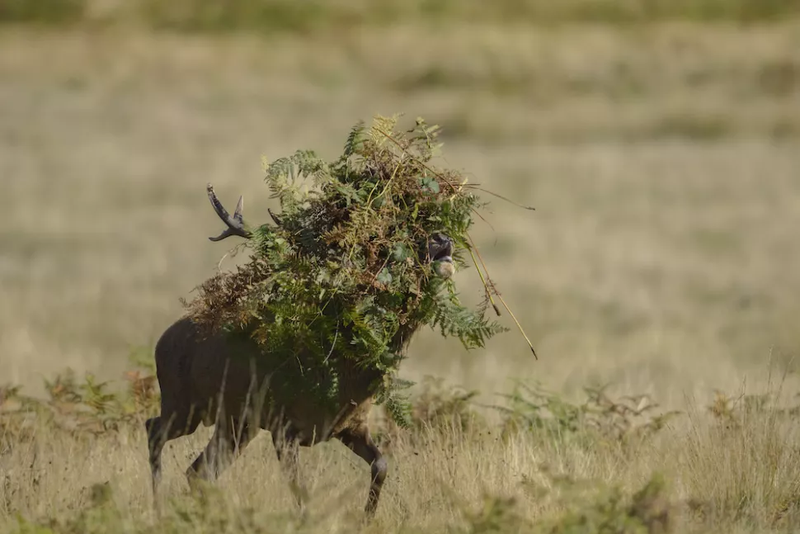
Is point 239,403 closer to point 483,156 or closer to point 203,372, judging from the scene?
point 203,372

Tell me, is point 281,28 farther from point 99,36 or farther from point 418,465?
point 418,465

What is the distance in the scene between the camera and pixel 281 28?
69.0m

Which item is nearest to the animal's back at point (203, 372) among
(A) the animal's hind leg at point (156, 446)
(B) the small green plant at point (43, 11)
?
(A) the animal's hind leg at point (156, 446)

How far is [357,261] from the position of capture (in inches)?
254

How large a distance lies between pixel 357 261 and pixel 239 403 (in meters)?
1.26

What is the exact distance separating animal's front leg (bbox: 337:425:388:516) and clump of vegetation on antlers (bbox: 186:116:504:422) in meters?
0.42

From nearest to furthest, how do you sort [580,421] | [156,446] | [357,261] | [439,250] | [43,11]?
[357,261] → [439,250] → [156,446] → [580,421] → [43,11]

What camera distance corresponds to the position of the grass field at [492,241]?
6.99m

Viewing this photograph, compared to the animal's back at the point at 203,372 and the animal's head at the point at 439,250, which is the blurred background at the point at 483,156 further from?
the animal's back at the point at 203,372

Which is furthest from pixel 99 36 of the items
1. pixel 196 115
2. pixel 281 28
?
pixel 196 115

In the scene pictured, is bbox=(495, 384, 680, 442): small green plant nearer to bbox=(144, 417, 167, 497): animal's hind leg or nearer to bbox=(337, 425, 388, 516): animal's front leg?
bbox=(337, 425, 388, 516): animal's front leg

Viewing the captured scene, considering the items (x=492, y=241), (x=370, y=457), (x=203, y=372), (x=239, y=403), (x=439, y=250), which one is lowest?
(x=370, y=457)

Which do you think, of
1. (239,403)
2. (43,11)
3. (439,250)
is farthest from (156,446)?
(43,11)

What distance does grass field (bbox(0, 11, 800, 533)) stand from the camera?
22.9 ft
